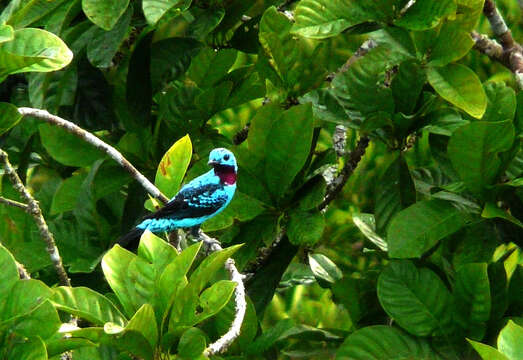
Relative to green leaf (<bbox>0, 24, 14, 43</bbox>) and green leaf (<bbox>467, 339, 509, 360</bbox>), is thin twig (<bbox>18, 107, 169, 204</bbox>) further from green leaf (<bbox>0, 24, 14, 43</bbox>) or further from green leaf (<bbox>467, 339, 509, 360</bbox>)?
green leaf (<bbox>467, 339, 509, 360</bbox>)

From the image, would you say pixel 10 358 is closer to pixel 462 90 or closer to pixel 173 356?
pixel 173 356

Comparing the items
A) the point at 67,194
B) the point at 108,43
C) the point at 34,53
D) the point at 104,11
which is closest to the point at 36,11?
the point at 108,43

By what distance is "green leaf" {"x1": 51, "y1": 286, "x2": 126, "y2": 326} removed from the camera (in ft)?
7.71

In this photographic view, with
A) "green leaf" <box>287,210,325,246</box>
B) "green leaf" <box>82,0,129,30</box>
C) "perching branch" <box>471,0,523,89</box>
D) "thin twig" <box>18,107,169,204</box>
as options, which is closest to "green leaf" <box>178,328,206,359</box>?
"thin twig" <box>18,107,169,204</box>

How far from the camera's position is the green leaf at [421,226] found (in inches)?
118

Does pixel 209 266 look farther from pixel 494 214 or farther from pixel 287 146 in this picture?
pixel 494 214

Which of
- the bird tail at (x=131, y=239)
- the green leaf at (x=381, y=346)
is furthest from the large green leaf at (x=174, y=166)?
the green leaf at (x=381, y=346)

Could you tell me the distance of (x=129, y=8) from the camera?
11.0 feet

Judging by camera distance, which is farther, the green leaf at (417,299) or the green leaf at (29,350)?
the green leaf at (417,299)

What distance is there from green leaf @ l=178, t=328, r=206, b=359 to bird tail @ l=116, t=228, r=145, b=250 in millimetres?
403

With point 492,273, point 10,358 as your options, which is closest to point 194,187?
point 10,358

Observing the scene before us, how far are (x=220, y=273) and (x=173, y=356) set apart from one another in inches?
37.0

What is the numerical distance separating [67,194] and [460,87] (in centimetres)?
133

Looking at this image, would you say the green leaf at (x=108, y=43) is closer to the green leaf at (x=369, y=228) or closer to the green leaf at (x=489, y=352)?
the green leaf at (x=369, y=228)
